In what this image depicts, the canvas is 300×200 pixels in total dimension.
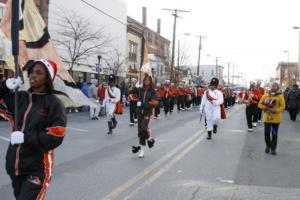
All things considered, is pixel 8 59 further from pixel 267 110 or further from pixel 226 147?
pixel 226 147

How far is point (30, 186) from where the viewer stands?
408 cm

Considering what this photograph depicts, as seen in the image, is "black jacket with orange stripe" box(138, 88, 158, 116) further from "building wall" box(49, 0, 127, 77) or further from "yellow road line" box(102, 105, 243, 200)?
"building wall" box(49, 0, 127, 77)

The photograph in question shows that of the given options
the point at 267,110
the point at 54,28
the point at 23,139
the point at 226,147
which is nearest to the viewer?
the point at 23,139

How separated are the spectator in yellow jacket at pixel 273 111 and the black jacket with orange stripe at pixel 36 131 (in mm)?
7626

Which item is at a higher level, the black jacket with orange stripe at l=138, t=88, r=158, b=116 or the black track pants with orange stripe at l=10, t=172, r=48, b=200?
the black jacket with orange stripe at l=138, t=88, r=158, b=116

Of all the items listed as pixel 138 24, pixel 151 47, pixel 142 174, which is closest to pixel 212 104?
pixel 142 174

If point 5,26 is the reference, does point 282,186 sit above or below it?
below

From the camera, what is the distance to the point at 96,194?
6.74 meters

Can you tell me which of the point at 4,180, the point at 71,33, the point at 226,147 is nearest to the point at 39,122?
the point at 4,180

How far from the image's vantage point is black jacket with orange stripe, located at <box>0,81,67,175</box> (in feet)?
13.3

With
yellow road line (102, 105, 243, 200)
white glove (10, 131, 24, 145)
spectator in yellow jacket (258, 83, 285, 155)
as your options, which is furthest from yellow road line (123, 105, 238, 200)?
white glove (10, 131, 24, 145)

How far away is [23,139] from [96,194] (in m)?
2.96

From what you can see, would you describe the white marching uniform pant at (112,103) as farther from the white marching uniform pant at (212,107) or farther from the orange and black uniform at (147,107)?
the orange and black uniform at (147,107)

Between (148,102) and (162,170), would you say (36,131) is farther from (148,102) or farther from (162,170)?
(148,102)
